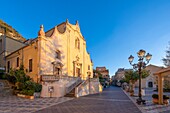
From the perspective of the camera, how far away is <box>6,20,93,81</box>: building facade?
23.5m

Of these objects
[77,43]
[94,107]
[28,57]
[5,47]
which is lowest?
[94,107]

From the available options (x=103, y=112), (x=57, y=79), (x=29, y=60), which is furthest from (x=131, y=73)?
(x=103, y=112)

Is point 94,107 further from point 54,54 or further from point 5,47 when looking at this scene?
point 5,47

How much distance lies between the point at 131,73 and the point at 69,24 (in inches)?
552

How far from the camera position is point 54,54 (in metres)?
26.4

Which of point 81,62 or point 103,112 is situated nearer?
point 103,112

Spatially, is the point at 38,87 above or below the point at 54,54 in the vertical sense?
below

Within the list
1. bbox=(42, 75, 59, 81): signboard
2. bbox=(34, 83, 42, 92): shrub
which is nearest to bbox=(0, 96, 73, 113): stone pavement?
bbox=(34, 83, 42, 92): shrub

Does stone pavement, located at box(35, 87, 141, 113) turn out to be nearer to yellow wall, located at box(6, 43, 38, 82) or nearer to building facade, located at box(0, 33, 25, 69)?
yellow wall, located at box(6, 43, 38, 82)

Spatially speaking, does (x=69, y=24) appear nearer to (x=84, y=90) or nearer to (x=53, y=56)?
(x=53, y=56)

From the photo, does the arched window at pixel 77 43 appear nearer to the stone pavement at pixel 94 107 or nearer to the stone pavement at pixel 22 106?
the stone pavement at pixel 94 107

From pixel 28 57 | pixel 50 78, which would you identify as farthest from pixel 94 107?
pixel 28 57

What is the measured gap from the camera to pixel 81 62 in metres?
36.0

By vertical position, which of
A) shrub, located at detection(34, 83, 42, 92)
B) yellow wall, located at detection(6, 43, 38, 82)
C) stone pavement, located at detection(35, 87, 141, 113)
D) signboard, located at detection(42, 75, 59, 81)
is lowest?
stone pavement, located at detection(35, 87, 141, 113)
